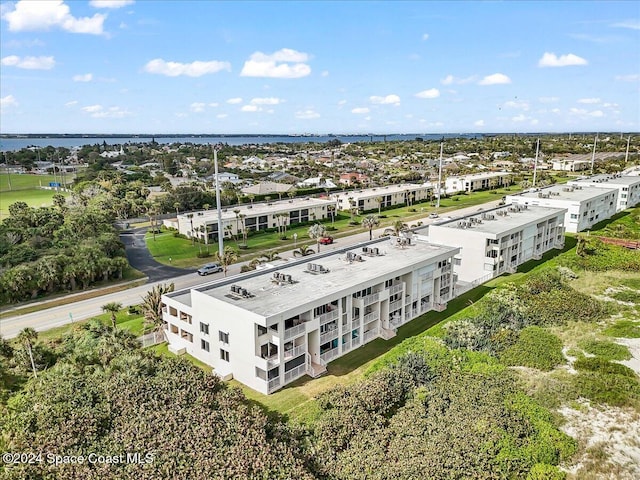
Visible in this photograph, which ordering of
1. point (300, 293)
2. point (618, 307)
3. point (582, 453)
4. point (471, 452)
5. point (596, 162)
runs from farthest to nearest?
point (596, 162), point (618, 307), point (300, 293), point (582, 453), point (471, 452)

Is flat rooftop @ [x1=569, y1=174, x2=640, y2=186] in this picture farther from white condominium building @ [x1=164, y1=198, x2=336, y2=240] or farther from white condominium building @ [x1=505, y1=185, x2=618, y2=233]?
white condominium building @ [x1=164, y1=198, x2=336, y2=240]

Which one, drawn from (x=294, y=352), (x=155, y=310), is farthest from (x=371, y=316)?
(x=155, y=310)

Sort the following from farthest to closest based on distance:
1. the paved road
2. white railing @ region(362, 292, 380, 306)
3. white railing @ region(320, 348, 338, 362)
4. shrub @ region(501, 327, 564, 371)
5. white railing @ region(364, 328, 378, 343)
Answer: the paved road
white railing @ region(364, 328, 378, 343)
white railing @ region(362, 292, 380, 306)
white railing @ region(320, 348, 338, 362)
shrub @ region(501, 327, 564, 371)

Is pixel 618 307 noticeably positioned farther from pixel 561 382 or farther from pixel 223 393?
pixel 223 393

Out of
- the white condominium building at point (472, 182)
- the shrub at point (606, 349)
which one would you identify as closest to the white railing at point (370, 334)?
the shrub at point (606, 349)

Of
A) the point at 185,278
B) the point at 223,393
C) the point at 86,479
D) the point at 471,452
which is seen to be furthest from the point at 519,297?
the point at 86,479

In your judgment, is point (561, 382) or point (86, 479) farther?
point (561, 382)

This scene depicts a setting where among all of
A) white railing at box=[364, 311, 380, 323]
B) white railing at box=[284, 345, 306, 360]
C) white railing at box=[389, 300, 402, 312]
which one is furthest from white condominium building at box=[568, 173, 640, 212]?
white railing at box=[284, 345, 306, 360]
